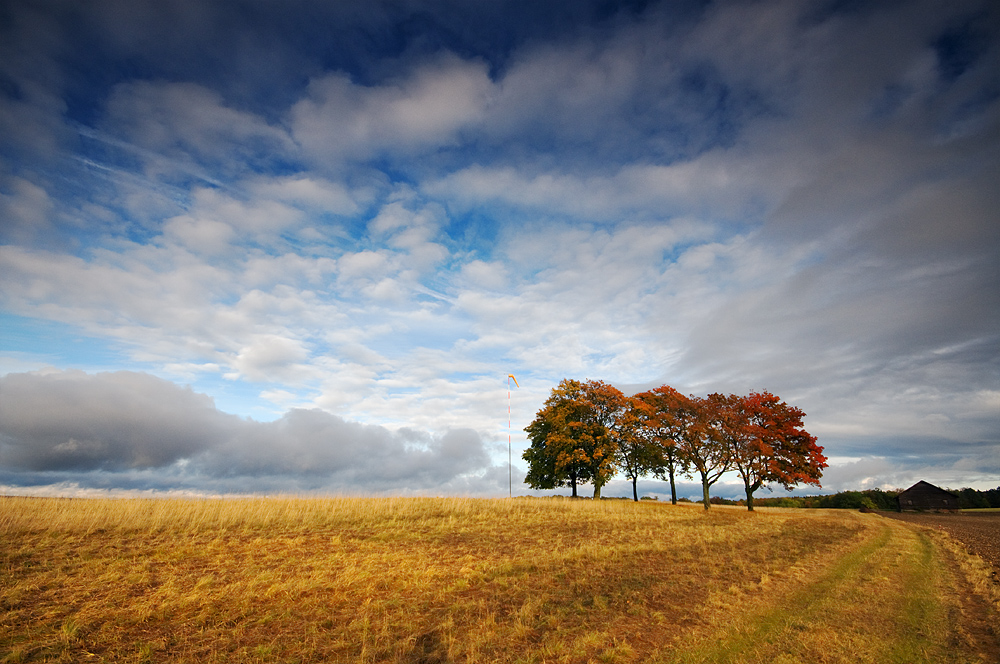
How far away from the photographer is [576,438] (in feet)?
148

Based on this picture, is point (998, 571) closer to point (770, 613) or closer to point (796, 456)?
point (770, 613)

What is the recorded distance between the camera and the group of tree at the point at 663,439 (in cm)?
4069

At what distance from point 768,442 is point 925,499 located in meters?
43.0

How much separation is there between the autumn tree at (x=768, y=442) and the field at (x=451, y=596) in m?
23.3

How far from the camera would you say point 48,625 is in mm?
7480

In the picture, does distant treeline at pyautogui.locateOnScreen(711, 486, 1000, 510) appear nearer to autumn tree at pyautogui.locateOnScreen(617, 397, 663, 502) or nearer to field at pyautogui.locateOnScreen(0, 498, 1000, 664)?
autumn tree at pyautogui.locateOnScreen(617, 397, 663, 502)

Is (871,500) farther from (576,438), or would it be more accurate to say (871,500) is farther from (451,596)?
(451,596)

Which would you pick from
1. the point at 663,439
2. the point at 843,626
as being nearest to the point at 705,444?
the point at 663,439

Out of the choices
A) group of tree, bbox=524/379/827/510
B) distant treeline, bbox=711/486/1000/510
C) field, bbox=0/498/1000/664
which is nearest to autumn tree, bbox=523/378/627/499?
group of tree, bbox=524/379/827/510

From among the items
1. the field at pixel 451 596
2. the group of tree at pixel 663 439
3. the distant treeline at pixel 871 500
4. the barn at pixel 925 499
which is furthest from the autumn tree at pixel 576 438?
the barn at pixel 925 499

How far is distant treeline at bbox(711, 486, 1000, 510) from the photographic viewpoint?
2625 inches

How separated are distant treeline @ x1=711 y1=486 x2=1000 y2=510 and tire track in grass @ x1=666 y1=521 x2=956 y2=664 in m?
63.5

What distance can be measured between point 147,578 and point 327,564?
13.4ft

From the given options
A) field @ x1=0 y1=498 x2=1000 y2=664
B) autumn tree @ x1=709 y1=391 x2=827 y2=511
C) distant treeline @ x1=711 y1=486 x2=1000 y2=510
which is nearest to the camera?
field @ x1=0 y1=498 x2=1000 y2=664
